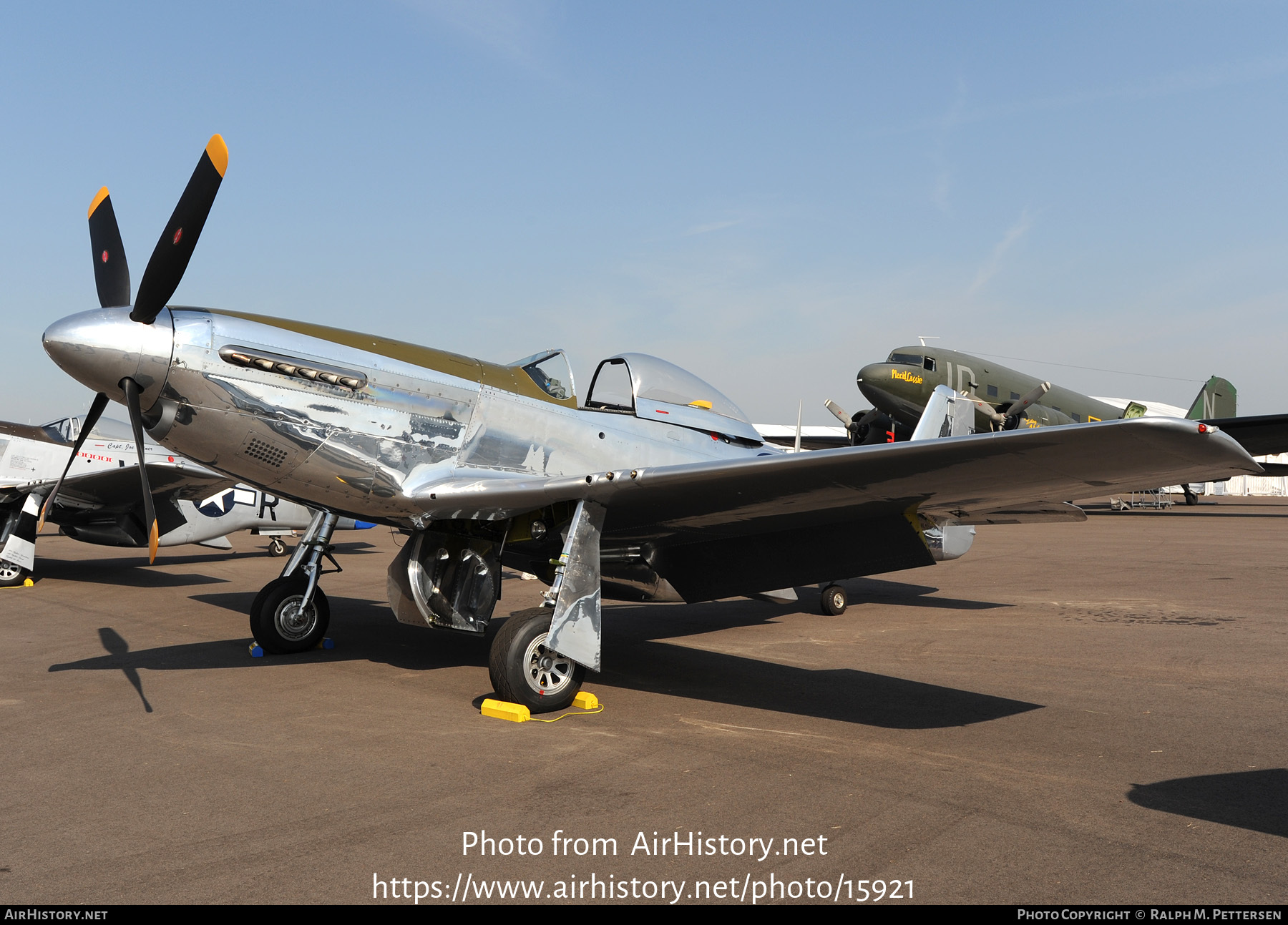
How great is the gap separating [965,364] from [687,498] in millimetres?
25317

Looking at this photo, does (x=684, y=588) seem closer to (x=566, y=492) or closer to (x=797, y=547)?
(x=797, y=547)

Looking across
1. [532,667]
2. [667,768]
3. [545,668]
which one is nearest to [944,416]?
[545,668]

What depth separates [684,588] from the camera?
7.29 metres

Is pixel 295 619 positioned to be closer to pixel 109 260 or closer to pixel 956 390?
pixel 109 260

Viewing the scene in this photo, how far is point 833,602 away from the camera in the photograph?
10.7 m

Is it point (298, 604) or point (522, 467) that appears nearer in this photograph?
point (522, 467)

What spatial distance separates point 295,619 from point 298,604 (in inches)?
5.4

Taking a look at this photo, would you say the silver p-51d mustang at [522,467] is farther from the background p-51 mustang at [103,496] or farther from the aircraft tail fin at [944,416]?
the background p-51 mustang at [103,496]

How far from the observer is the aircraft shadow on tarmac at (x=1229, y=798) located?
11.9 feet

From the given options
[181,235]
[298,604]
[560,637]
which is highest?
[181,235]

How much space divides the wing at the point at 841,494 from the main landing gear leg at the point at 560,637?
341 millimetres

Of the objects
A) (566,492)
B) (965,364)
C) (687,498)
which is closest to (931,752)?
(687,498)

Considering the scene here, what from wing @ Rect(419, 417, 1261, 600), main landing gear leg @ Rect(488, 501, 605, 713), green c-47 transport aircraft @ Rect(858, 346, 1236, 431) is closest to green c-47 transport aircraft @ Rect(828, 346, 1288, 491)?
green c-47 transport aircraft @ Rect(858, 346, 1236, 431)

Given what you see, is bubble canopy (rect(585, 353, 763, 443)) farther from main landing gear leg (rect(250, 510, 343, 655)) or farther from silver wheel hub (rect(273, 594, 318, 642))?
silver wheel hub (rect(273, 594, 318, 642))
